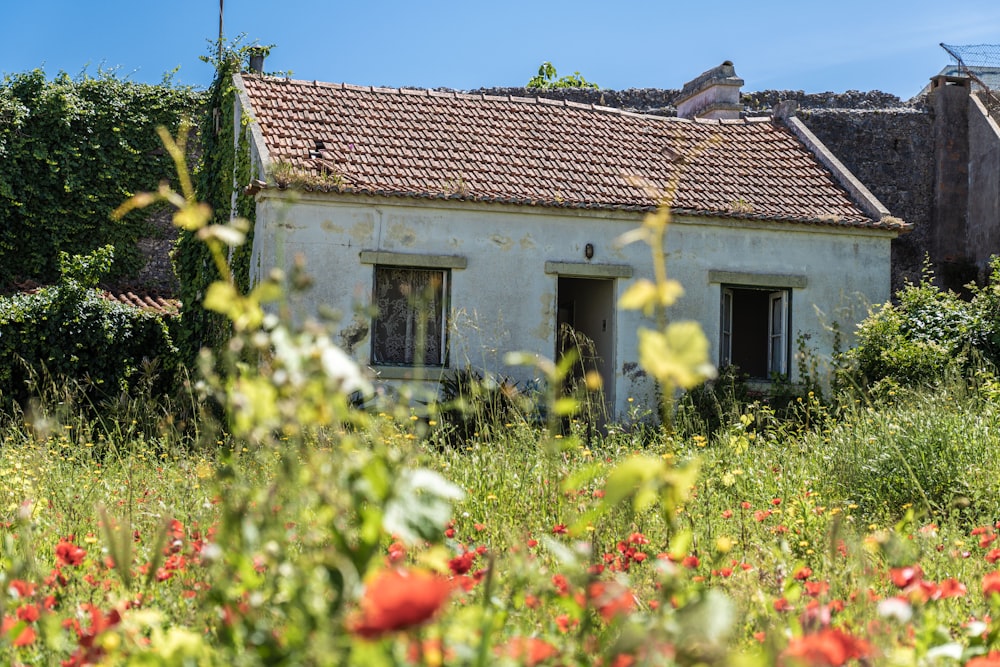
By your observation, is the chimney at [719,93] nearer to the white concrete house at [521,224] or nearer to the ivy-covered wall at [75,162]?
the white concrete house at [521,224]

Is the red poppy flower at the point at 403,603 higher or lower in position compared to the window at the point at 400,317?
lower

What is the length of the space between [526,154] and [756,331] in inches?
212

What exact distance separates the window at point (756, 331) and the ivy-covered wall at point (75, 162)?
11321 millimetres

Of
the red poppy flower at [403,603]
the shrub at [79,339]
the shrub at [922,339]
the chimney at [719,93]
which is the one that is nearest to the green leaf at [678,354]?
the red poppy flower at [403,603]

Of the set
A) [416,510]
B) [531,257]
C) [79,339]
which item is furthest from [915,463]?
[79,339]

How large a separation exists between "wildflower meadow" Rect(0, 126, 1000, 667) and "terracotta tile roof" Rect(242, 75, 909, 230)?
6135 millimetres

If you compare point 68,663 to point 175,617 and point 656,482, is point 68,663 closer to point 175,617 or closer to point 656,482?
point 175,617

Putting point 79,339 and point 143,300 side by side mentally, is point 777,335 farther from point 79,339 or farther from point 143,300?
point 143,300

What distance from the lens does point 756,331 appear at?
56.4 feet

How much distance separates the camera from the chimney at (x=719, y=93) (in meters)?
17.7

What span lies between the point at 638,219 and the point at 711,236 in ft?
3.61

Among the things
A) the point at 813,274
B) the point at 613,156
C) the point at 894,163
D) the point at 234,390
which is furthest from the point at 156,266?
the point at 234,390

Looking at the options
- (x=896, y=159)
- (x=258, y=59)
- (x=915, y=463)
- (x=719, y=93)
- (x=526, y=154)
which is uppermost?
(x=258, y=59)

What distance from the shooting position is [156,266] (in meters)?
20.8
